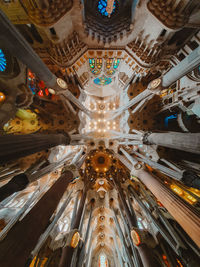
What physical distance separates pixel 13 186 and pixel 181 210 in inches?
301

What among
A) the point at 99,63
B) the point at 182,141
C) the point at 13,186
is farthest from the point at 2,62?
the point at 182,141

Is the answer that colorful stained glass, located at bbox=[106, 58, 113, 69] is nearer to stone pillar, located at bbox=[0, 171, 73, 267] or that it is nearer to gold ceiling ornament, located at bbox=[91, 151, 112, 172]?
gold ceiling ornament, located at bbox=[91, 151, 112, 172]

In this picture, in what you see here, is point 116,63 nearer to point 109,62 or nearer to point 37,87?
point 109,62

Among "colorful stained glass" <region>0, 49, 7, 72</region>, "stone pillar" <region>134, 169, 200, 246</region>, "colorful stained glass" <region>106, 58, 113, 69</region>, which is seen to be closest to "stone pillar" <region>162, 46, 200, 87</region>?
"stone pillar" <region>134, 169, 200, 246</region>

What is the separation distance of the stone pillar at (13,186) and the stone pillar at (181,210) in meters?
7.18

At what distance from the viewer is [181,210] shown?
386cm

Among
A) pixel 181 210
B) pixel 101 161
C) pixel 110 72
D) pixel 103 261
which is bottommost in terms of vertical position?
pixel 103 261

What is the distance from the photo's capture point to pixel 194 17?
5828mm

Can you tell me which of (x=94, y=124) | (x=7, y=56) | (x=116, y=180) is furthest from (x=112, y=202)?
(x=7, y=56)

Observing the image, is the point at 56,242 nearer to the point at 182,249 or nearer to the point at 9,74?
the point at 182,249

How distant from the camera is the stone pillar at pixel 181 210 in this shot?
3.24 m

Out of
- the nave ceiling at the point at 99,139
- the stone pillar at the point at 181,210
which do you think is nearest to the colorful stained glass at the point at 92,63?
the nave ceiling at the point at 99,139

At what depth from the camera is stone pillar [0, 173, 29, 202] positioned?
445 cm

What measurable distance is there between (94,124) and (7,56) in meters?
10.9
